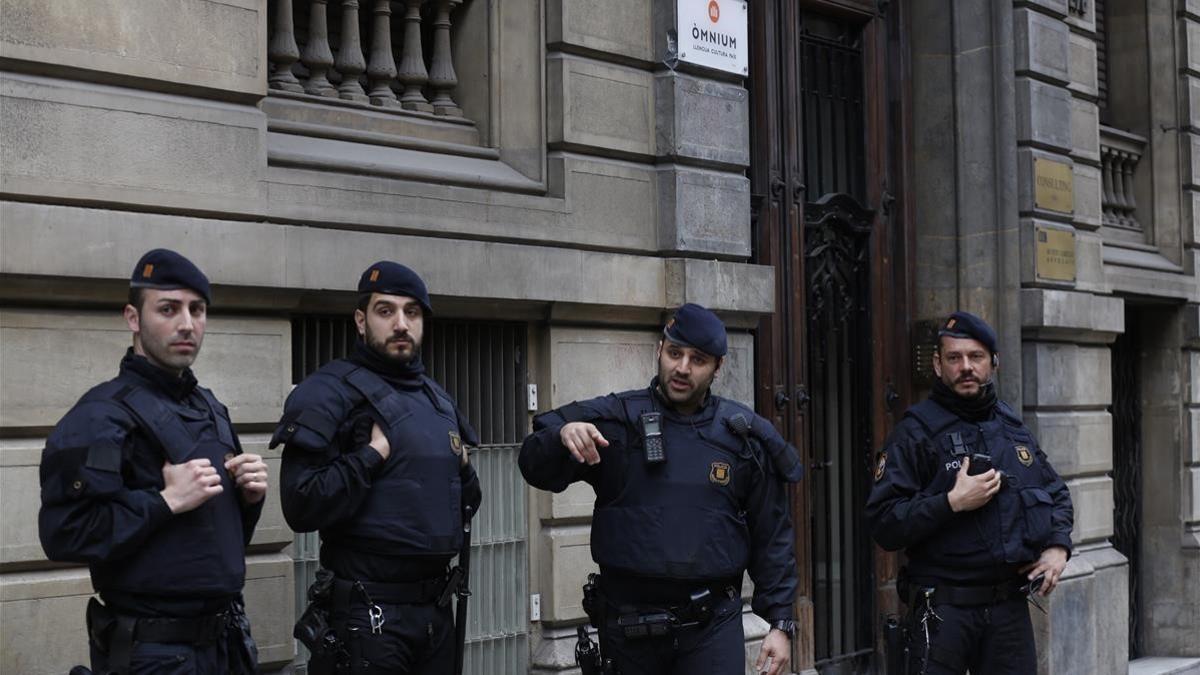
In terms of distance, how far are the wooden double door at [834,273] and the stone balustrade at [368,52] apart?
7.59 feet

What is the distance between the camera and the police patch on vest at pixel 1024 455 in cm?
690

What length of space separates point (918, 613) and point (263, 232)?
314 cm

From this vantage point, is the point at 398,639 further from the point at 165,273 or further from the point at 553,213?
the point at 553,213

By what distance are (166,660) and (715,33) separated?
190 inches

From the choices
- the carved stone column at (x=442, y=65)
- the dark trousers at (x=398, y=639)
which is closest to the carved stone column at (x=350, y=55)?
the carved stone column at (x=442, y=65)

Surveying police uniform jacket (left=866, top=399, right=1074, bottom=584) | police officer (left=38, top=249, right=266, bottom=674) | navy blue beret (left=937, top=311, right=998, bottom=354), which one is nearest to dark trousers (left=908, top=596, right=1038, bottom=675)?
police uniform jacket (left=866, top=399, right=1074, bottom=584)

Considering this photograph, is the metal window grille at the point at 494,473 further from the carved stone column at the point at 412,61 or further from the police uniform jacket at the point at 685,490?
the police uniform jacket at the point at 685,490

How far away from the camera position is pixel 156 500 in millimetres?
4562

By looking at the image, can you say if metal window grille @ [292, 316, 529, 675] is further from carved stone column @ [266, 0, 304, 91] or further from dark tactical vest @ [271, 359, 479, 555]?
dark tactical vest @ [271, 359, 479, 555]

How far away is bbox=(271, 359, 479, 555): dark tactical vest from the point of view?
5.28m

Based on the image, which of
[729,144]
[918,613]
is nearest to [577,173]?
[729,144]

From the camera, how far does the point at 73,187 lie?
18.2ft

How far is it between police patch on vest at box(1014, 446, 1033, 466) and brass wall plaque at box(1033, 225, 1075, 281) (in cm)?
374

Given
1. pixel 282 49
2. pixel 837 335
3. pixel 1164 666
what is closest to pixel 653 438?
pixel 282 49
